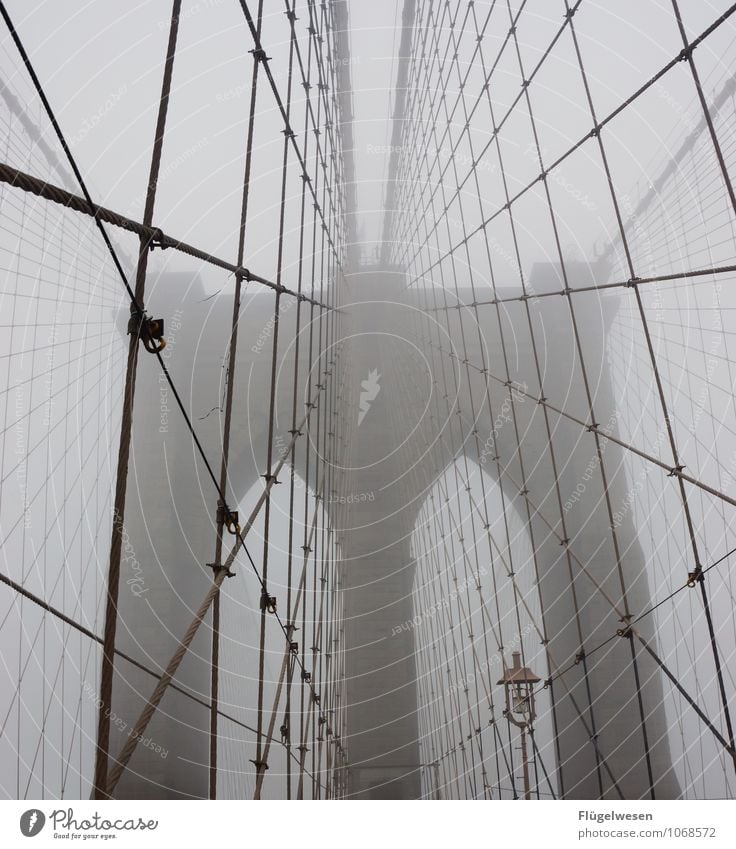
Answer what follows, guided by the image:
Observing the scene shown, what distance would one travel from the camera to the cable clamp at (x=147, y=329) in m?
2.06

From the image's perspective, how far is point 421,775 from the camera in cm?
939

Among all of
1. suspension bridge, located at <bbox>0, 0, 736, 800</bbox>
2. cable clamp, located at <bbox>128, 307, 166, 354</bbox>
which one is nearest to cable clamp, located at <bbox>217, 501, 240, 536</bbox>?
suspension bridge, located at <bbox>0, 0, 736, 800</bbox>

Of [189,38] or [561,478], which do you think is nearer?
[189,38]

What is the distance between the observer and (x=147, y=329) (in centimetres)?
209

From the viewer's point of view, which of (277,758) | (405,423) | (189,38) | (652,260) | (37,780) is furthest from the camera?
(277,758)

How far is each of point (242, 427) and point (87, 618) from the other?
4528 mm

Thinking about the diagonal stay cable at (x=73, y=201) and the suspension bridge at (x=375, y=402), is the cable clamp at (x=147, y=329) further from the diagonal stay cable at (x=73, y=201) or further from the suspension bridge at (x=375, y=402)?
the diagonal stay cable at (x=73, y=201)

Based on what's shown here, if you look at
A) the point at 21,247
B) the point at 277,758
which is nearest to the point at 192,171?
the point at 21,247

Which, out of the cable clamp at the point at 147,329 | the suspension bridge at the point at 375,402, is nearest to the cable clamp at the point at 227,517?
the suspension bridge at the point at 375,402

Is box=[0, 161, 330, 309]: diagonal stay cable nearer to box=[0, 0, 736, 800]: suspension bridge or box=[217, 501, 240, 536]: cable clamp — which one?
box=[0, 0, 736, 800]: suspension bridge

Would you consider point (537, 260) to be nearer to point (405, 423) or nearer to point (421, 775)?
point (405, 423)

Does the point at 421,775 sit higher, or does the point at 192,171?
the point at 192,171

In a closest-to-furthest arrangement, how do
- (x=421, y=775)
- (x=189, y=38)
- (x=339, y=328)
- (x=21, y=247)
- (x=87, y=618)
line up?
(x=21, y=247) → (x=189, y=38) → (x=87, y=618) → (x=421, y=775) → (x=339, y=328)

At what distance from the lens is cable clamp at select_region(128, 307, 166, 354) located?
81.1 inches
